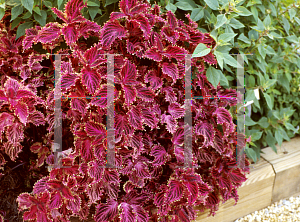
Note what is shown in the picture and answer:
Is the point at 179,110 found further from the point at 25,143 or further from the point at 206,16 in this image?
the point at 25,143

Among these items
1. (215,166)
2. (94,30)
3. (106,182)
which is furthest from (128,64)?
(215,166)

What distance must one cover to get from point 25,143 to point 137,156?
0.64 m

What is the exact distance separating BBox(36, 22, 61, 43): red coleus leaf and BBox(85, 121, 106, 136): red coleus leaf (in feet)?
1.19

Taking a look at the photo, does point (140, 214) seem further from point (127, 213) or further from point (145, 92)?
point (145, 92)

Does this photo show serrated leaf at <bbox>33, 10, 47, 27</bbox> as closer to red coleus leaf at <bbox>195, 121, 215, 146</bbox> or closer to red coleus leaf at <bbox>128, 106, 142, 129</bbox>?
red coleus leaf at <bbox>128, 106, 142, 129</bbox>

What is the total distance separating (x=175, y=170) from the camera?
49.0 inches

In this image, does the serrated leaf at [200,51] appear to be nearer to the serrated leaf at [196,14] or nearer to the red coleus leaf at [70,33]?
the serrated leaf at [196,14]

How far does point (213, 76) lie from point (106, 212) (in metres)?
0.76

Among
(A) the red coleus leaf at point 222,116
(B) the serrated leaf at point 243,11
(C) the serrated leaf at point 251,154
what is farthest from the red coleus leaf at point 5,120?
(C) the serrated leaf at point 251,154

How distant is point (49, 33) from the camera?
115cm

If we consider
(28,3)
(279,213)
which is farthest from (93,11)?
(279,213)

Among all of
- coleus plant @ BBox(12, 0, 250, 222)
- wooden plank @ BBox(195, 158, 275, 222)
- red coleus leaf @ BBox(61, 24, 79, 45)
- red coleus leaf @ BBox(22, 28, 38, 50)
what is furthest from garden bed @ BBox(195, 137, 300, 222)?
red coleus leaf @ BBox(22, 28, 38, 50)

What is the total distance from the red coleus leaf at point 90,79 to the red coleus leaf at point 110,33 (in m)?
0.13

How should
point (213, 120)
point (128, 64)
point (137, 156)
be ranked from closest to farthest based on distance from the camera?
1. point (128, 64)
2. point (137, 156)
3. point (213, 120)
